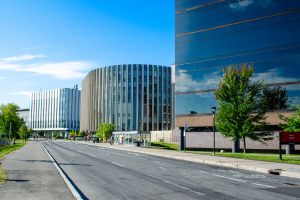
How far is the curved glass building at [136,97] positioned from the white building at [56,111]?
219 ft

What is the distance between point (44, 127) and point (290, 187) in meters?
163

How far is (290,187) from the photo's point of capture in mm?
9906

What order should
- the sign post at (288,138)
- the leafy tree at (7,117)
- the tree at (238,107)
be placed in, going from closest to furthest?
1. the sign post at (288,138)
2. the tree at (238,107)
3. the leafy tree at (7,117)

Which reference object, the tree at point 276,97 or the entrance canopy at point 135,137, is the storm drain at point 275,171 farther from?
the entrance canopy at point 135,137

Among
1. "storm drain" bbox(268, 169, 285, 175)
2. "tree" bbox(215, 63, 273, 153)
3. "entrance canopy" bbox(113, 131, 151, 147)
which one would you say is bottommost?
"entrance canopy" bbox(113, 131, 151, 147)

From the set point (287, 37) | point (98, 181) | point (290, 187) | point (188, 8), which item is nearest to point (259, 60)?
point (287, 37)

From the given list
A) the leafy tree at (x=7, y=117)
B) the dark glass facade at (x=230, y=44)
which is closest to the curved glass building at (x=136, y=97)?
the leafy tree at (x=7, y=117)

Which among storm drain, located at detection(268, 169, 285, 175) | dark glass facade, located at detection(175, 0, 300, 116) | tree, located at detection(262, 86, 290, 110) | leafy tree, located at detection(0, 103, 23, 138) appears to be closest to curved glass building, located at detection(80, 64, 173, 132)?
leafy tree, located at detection(0, 103, 23, 138)

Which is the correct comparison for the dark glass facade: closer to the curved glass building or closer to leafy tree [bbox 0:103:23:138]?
leafy tree [bbox 0:103:23:138]

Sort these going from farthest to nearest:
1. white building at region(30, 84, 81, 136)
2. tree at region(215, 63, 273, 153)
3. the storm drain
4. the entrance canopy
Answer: white building at region(30, 84, 81, 136) → the entrance canopy → tree at region(215, 63, 273, 153) → the storm drain

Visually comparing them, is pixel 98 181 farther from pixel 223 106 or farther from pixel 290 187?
pixel 223 106

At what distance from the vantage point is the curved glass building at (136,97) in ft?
290

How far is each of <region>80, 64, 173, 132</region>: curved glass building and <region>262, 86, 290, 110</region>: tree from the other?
194ft

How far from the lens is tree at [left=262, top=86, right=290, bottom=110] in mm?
30141
